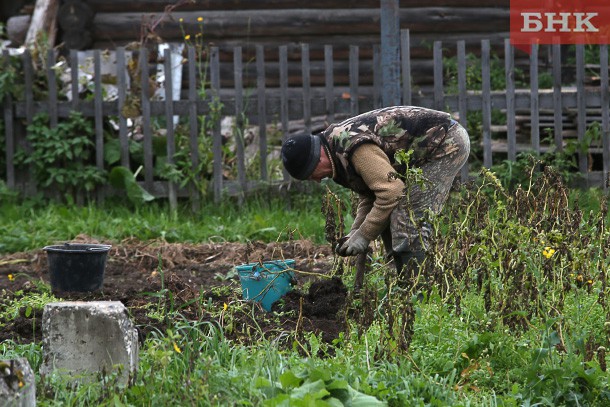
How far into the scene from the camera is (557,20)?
12.1 meters

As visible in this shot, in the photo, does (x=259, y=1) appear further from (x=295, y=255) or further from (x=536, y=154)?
(x=295, y=255)

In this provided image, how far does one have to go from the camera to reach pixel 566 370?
13.4ft

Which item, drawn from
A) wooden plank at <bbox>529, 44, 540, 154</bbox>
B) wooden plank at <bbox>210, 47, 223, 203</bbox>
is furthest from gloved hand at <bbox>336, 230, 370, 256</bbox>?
wooden plank at <bbox>529, 44, 540, 154</bbox>

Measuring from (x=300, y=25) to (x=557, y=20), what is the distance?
3.17m

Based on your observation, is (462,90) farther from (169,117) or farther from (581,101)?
(169,117)

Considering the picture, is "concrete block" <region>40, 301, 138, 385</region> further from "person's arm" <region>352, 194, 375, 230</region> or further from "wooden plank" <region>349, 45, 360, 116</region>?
"wooden plank" <region>349, 45, 360, 116</region>

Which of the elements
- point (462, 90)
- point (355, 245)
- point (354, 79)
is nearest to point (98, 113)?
point (354, 79)

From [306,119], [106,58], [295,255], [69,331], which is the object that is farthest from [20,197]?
[69,331]

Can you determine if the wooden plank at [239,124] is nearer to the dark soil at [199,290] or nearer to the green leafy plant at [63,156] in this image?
the green leafy plant at [63,156]

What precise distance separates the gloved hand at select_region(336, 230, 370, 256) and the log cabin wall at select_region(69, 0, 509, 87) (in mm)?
7245

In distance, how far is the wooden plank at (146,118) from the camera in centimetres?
Result: 950

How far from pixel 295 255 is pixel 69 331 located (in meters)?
3.30

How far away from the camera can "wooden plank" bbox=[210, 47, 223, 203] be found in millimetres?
9344

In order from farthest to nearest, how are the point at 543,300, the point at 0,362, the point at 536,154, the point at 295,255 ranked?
the point at 536,154, the point at 295,255, the point at 543,300, the point at 0,362
